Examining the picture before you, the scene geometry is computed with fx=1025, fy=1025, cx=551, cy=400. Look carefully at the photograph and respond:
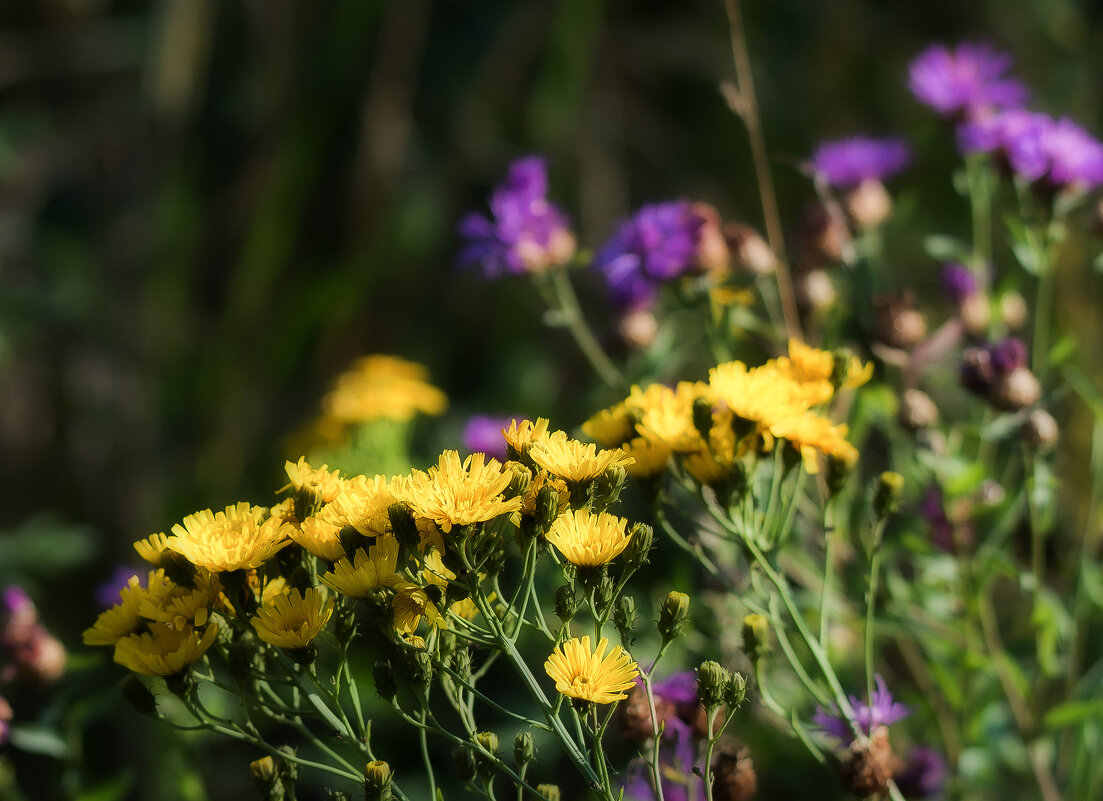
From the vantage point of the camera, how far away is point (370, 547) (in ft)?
1.59

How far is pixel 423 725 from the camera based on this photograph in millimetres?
474

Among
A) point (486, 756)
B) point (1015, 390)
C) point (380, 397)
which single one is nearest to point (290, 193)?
point (380, 397)

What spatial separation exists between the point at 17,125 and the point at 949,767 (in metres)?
1.37

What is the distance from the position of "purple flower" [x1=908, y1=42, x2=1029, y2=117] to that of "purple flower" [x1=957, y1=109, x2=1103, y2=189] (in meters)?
0.08

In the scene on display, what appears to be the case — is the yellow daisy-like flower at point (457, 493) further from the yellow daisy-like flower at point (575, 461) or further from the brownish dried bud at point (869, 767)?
the brownish dried bud at point (869, 767)

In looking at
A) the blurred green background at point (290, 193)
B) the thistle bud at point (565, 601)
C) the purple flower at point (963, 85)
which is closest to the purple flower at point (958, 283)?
the purple flower at point (963, 85)

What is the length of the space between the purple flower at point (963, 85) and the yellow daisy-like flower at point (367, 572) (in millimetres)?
668

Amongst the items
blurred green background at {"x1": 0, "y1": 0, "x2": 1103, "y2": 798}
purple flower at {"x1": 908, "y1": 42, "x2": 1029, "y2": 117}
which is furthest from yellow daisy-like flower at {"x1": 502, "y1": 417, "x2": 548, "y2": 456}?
blurred green background at {"x1": 0, "y1": 0, "x2": 1103, "y2": 798}

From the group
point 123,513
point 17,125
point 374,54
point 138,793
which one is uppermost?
point 374,54

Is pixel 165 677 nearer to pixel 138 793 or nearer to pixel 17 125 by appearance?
pixel 17 125

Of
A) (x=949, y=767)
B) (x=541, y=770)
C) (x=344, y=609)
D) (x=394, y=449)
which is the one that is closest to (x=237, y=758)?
(x=541, y=770)

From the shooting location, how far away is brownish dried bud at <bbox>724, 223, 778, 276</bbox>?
33.8 inches

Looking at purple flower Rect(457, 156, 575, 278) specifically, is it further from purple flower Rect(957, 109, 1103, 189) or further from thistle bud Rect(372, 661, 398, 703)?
thistle bud Rect(372, 661, 398, 703)

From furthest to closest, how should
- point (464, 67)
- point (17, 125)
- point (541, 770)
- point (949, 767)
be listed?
point (464, 67)
point (17, 125)
point (541, 770)
point (949, 767)
